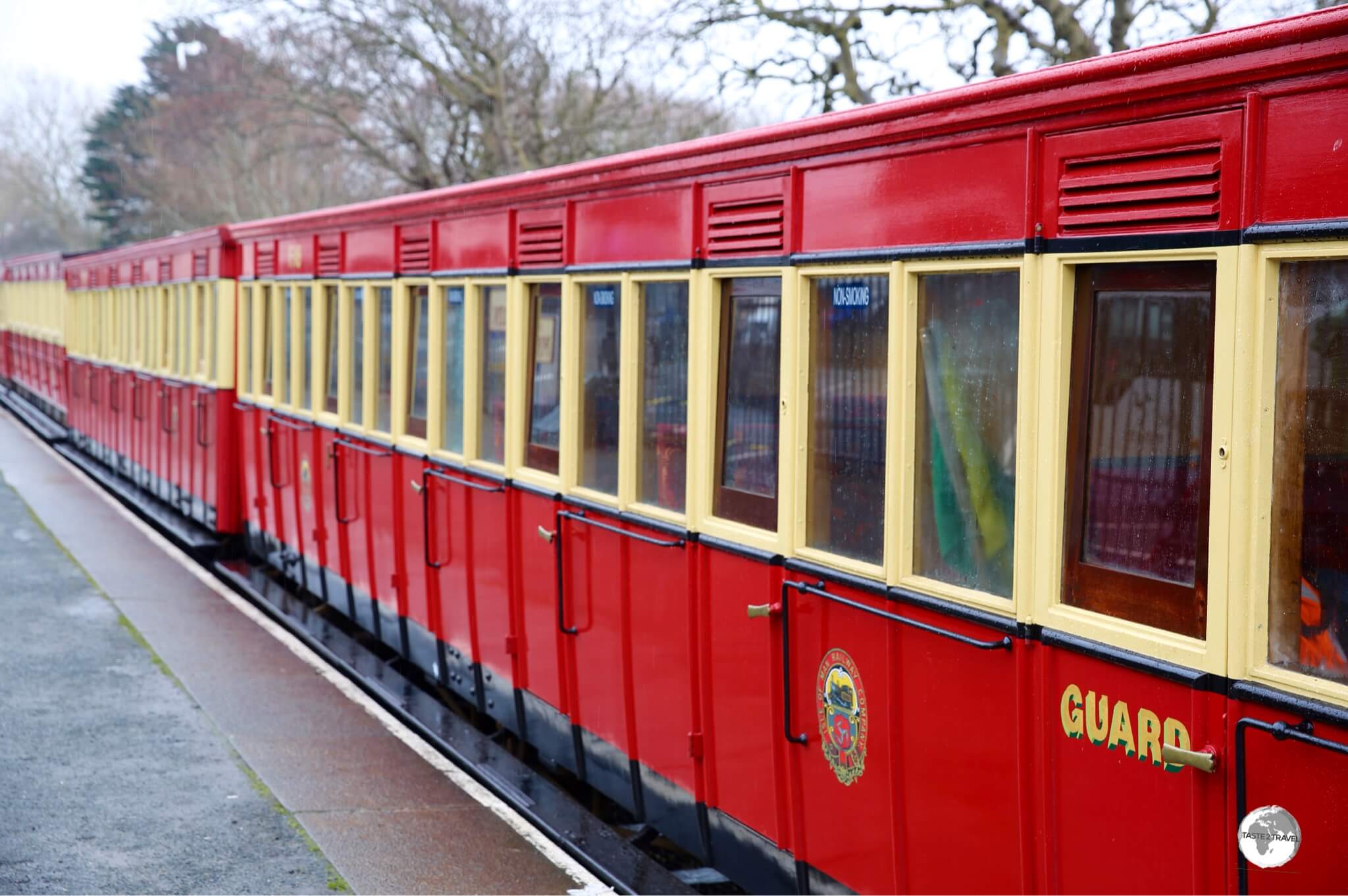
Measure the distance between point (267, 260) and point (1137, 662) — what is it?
31.0ft

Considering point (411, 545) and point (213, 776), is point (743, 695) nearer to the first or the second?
point (213, 776)

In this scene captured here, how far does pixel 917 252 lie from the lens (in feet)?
13.1

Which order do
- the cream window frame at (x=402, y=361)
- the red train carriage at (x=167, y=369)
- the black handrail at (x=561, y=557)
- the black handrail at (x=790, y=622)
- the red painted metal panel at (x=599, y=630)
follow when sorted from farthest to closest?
the red train carriage at (x=167, y=369) → the cream window frame at (x=402, y=361) → the black handrail at (x=561, y=557) → the red painted metal panel at (x=599, y=630) → the black handrail at (x=790, y=622)

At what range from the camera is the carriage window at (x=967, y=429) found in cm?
376

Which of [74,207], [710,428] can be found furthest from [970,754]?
[74,207]

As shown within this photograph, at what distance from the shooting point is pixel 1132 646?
131 inches

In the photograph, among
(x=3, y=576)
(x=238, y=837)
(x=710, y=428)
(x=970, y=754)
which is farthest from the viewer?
(x=3, y=576)

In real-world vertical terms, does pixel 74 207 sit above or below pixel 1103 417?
above

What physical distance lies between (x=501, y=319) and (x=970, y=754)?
12.2 ft

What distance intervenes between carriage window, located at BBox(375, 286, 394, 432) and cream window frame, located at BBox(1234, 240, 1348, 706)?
616 cm

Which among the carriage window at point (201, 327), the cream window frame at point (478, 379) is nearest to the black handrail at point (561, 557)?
the cream window frame at point (478, 379)

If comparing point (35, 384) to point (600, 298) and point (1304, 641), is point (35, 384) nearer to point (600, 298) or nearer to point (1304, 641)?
point (600, 298)

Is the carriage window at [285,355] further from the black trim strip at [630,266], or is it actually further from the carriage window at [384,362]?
the black trim strip at [630,266]

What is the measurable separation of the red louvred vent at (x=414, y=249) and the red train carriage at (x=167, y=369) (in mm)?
4860
